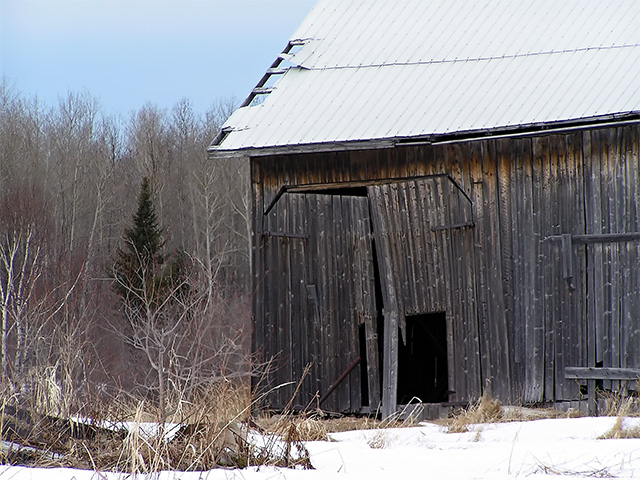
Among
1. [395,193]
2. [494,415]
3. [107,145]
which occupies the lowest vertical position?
[494,415]

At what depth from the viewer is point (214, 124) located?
52.4 meters

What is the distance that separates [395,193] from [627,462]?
20.6ft

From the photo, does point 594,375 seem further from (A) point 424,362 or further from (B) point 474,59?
(A) point 424,362

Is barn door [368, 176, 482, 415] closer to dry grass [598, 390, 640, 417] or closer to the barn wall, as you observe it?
the barn wall

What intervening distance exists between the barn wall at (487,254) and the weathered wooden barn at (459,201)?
0.06ft

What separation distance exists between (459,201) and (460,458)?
5401 millimetres

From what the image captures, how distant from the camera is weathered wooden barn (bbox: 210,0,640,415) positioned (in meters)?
11.6

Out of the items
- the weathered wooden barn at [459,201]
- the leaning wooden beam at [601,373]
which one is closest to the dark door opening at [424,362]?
the weathered wooden barn at [459,201]

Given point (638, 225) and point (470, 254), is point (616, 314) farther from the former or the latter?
point (470, 254)

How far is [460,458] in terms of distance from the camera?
7.58 metres

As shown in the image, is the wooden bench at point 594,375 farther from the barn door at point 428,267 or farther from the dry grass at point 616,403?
the barn door at point 428,267

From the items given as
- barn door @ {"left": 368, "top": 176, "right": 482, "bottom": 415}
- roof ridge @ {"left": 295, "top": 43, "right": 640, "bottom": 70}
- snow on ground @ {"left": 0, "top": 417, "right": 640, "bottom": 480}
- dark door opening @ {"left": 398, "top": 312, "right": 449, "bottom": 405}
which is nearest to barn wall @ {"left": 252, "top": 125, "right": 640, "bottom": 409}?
barn door @ {"left": 368, "top": 176, "right": 482, "bottom": 415}

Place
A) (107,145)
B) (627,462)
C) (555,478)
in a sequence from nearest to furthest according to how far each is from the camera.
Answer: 1. (555,478)
2. (627,462)
3. (107,145)

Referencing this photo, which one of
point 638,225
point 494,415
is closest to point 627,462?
point 494,415
